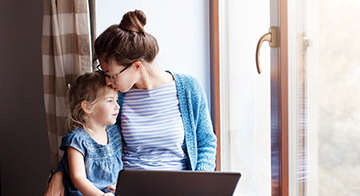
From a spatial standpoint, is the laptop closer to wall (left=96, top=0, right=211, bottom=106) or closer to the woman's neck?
the woman's neck

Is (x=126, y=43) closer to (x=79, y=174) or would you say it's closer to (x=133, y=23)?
(x=133, y=23)

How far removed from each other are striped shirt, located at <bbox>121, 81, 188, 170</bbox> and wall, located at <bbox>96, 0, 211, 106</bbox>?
0.90ft

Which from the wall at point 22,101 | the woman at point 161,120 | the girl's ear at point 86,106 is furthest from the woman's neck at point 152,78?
the wall at point 22,101

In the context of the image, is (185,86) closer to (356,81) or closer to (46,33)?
(46,33)

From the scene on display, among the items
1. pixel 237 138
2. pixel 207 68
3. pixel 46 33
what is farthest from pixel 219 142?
pixel 46 33

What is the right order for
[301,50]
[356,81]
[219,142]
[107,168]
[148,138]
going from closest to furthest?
1. [356,81]
2. [301,50]
3. [107,168]
4. [148,138]
5. [219,142]

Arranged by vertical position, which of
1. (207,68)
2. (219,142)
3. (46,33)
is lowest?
(219,142)

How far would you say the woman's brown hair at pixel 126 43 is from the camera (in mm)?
1410

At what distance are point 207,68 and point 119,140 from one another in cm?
64

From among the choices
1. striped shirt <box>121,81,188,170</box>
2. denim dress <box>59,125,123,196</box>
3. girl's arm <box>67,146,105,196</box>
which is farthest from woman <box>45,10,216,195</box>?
girl's arm <box>67,146,105,196</box>

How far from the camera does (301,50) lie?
1.11m

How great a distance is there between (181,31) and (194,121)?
1.72ft

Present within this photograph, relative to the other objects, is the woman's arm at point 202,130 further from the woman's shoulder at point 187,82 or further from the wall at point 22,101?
the wall at point 22,101

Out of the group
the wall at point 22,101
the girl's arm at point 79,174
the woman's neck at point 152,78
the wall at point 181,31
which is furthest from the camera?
the wall at point 22,101
